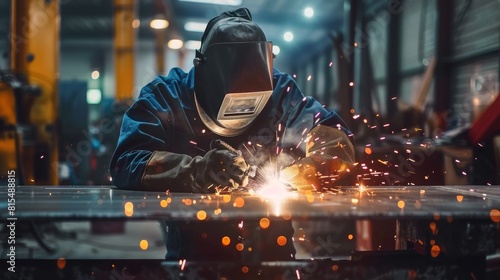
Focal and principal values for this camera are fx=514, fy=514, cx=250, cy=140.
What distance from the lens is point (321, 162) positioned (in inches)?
69.7

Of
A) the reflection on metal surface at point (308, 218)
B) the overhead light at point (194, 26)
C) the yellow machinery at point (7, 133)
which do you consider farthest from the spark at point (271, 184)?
the overhead light at point (194, 26)

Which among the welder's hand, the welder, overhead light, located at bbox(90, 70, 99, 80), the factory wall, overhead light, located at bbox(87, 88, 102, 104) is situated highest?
the factory wall

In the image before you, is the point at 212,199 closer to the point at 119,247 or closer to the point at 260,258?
the point at 260,258

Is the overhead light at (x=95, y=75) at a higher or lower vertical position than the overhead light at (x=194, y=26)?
lower

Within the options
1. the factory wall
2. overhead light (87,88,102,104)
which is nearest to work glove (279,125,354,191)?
overhead light (87,88,102,104)

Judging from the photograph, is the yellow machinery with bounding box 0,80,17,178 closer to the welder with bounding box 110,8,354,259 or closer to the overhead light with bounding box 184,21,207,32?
the welder with bounding box 110,8,354,259

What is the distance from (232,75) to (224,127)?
0.80ft

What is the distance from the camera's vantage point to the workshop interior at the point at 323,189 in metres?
1.24

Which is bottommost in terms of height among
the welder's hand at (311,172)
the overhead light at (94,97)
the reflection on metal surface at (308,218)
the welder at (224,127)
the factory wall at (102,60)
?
the reflection on metal surface at (308,218)

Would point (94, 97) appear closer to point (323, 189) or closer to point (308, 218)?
point (323, 189)

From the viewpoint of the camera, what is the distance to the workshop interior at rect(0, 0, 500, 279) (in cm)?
124

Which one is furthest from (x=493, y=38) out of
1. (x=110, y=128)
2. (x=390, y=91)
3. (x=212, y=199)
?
(x=212, y=199)

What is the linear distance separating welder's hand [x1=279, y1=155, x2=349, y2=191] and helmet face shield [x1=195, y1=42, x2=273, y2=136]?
266mm

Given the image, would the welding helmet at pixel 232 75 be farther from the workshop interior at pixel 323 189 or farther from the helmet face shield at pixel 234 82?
the workshop interior at pixel 323 189
